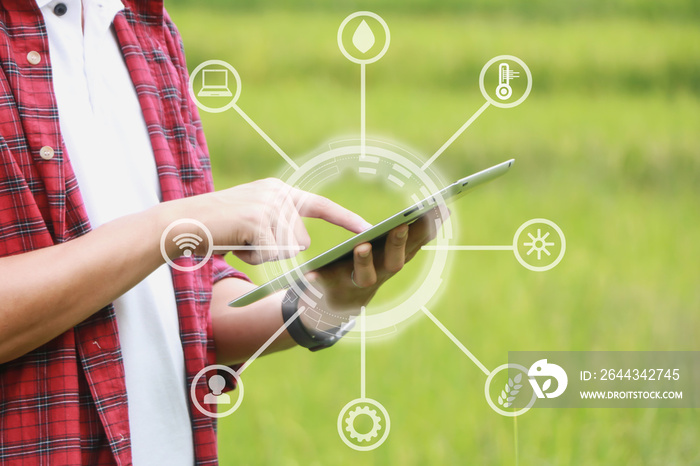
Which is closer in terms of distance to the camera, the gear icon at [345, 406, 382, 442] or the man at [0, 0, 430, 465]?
the man at [0, 0, 430, 465]

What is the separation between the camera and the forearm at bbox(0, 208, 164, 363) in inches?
16.4

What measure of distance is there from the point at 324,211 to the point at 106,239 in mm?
130

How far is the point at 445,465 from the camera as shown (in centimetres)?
107

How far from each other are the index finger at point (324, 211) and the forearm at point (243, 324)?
115 millimetres

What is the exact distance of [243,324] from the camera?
58 cm

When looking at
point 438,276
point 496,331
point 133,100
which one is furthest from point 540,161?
point 133,100

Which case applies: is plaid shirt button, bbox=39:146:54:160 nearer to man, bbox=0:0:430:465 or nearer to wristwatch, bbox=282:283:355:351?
man, bbox=0:0:430:465

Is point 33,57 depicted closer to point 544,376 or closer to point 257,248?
point 257,248

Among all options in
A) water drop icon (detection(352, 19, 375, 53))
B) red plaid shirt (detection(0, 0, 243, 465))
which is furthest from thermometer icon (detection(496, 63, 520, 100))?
red plaid shirt (detection(0, 0, 243, 465))

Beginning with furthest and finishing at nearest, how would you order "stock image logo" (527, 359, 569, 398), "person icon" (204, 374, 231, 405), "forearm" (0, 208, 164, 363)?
"stock image logo" (527, 359, 569, 398), "person icon" (204, 374, 231, 405), "forearm" (0, 208, 164, 363)

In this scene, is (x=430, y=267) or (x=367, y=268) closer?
(x=367, y=268)

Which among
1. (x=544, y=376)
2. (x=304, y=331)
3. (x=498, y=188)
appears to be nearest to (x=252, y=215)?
(x=304, y=331)

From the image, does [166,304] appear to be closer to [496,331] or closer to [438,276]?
[438,276]

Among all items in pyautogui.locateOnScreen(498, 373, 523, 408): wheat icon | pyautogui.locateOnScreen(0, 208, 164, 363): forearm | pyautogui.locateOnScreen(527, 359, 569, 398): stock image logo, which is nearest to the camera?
pyautogui.locateOnScreen(0, 208, 164, 363): forearm
